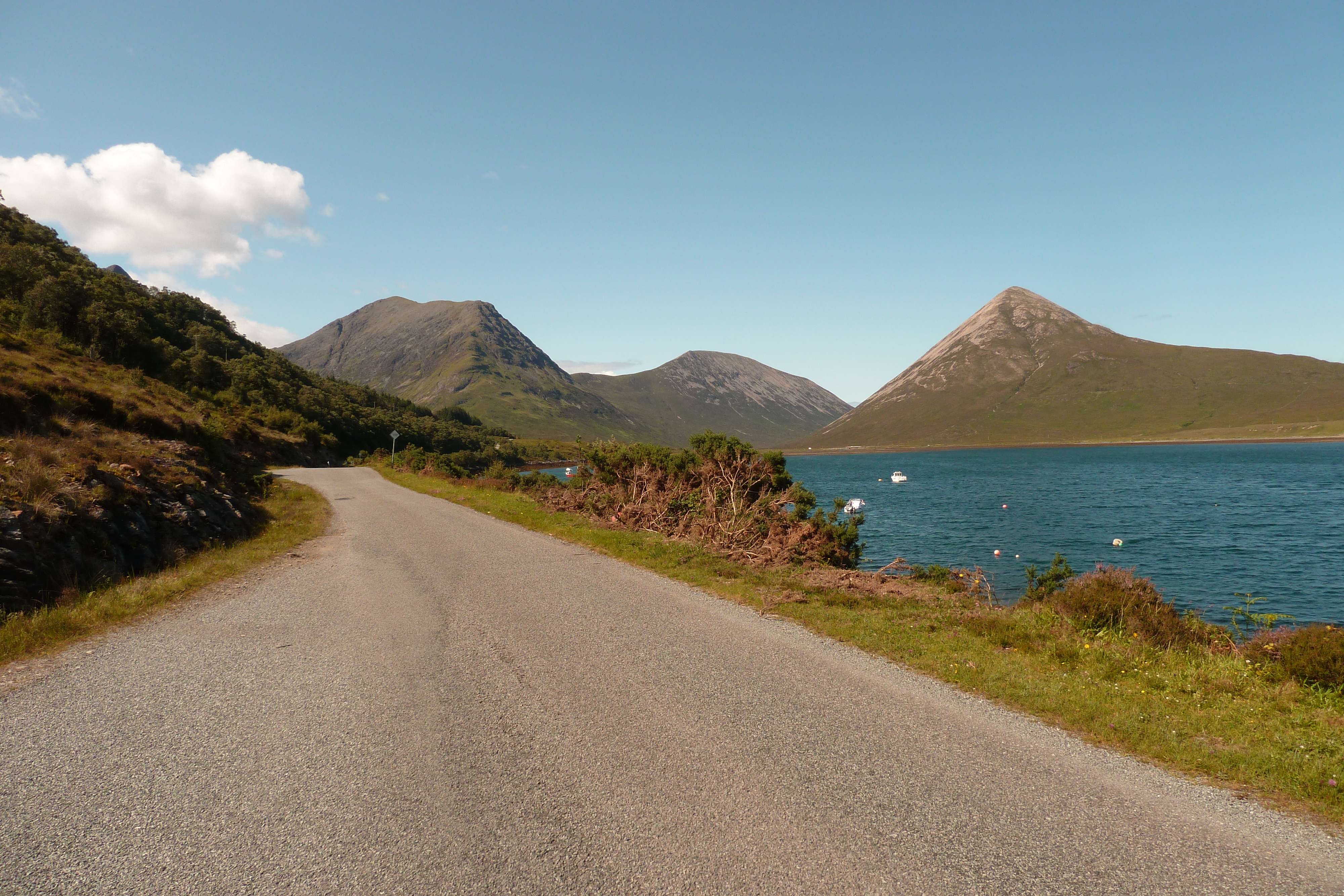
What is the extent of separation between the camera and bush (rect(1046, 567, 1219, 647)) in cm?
939

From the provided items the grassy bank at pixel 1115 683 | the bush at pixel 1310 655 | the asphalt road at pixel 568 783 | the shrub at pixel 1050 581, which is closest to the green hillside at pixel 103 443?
the asphalt road at pixel 568 783

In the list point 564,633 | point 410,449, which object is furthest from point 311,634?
point 410,449

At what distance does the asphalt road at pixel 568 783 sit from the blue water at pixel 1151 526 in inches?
699

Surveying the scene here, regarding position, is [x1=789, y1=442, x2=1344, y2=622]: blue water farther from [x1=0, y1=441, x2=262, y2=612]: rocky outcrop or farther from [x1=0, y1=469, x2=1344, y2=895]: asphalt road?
[x1=0, y1=441, x2=262, y2=612]: rocky outcrop

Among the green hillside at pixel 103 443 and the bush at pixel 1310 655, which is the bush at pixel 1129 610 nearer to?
the bush at pixel 1310 655

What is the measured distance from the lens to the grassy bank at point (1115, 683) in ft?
17.8

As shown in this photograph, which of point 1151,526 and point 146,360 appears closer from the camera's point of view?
point 1151,526

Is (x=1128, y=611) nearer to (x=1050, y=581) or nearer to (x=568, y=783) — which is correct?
(x=1050, y=581)

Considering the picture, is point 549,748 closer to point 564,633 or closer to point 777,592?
point 564,633

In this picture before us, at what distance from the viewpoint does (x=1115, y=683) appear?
742 cm

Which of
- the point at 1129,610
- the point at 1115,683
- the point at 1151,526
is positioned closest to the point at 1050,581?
the point at 1129,610

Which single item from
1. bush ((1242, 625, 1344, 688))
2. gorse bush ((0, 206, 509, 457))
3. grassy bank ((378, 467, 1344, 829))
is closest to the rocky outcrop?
gorse bush ((0, 206, 509, 457))

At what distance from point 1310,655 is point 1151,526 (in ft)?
132

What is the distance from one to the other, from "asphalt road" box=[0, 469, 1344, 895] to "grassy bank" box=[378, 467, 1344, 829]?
466 mm
